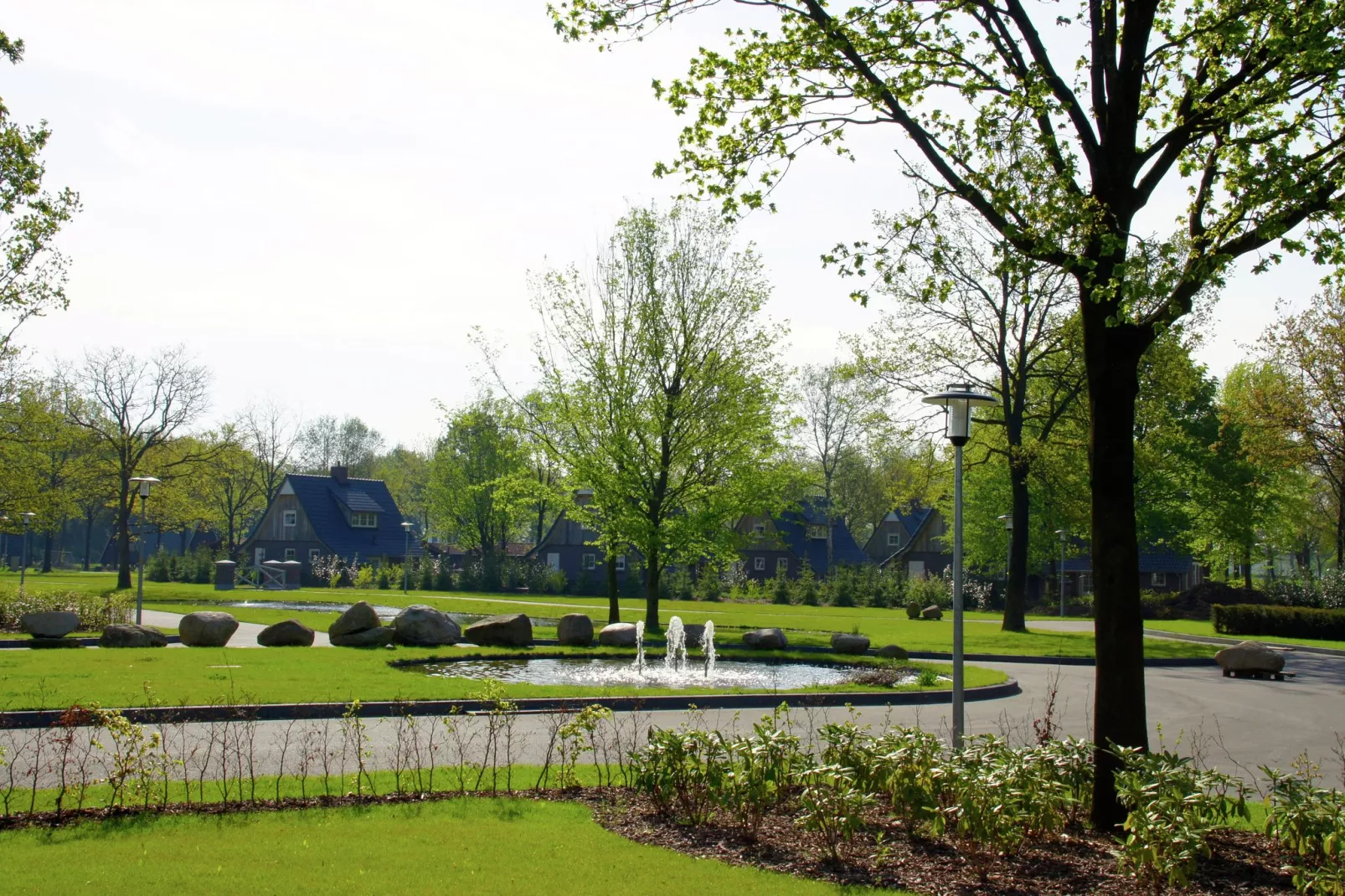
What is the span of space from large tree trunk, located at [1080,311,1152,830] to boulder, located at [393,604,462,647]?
55.1ft

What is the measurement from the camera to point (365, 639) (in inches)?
898

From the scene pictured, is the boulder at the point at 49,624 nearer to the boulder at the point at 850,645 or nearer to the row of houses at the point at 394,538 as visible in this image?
the boulder at the point at 850,645

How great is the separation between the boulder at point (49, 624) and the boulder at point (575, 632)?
32.1 ft

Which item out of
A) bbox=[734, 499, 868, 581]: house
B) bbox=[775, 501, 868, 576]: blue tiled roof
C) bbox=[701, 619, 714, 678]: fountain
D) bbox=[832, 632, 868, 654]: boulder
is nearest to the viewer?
bbox=[701, 619, 714, 678]: fountain

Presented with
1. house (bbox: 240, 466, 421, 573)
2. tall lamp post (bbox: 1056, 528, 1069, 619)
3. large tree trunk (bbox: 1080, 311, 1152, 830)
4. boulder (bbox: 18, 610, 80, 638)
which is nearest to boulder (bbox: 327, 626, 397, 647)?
boulder (bbox: 18, 610, 80, 638)

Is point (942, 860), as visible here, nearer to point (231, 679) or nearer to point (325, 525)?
point (231, 679)

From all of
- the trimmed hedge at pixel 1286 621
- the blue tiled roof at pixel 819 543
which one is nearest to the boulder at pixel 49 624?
the trimmed hedge at pixel 1286 621

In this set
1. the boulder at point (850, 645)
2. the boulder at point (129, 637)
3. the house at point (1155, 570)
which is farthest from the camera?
the house at point (1155, 570)

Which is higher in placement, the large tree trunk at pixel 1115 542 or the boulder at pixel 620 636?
the large tree trunk at pixel 1115 542

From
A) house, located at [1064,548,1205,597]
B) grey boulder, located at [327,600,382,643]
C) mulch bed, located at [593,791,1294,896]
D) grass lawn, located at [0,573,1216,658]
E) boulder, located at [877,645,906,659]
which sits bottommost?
grass lawn, located at [0,573,1216,658]

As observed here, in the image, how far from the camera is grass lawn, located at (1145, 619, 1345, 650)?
32541mm

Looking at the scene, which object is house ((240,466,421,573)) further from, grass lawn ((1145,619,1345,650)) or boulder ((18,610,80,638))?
boulder ((18,610,80,638))

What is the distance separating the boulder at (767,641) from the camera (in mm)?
24734

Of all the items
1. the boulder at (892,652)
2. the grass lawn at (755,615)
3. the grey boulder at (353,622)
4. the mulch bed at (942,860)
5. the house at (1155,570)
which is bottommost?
the grass lawn at (755,615)
